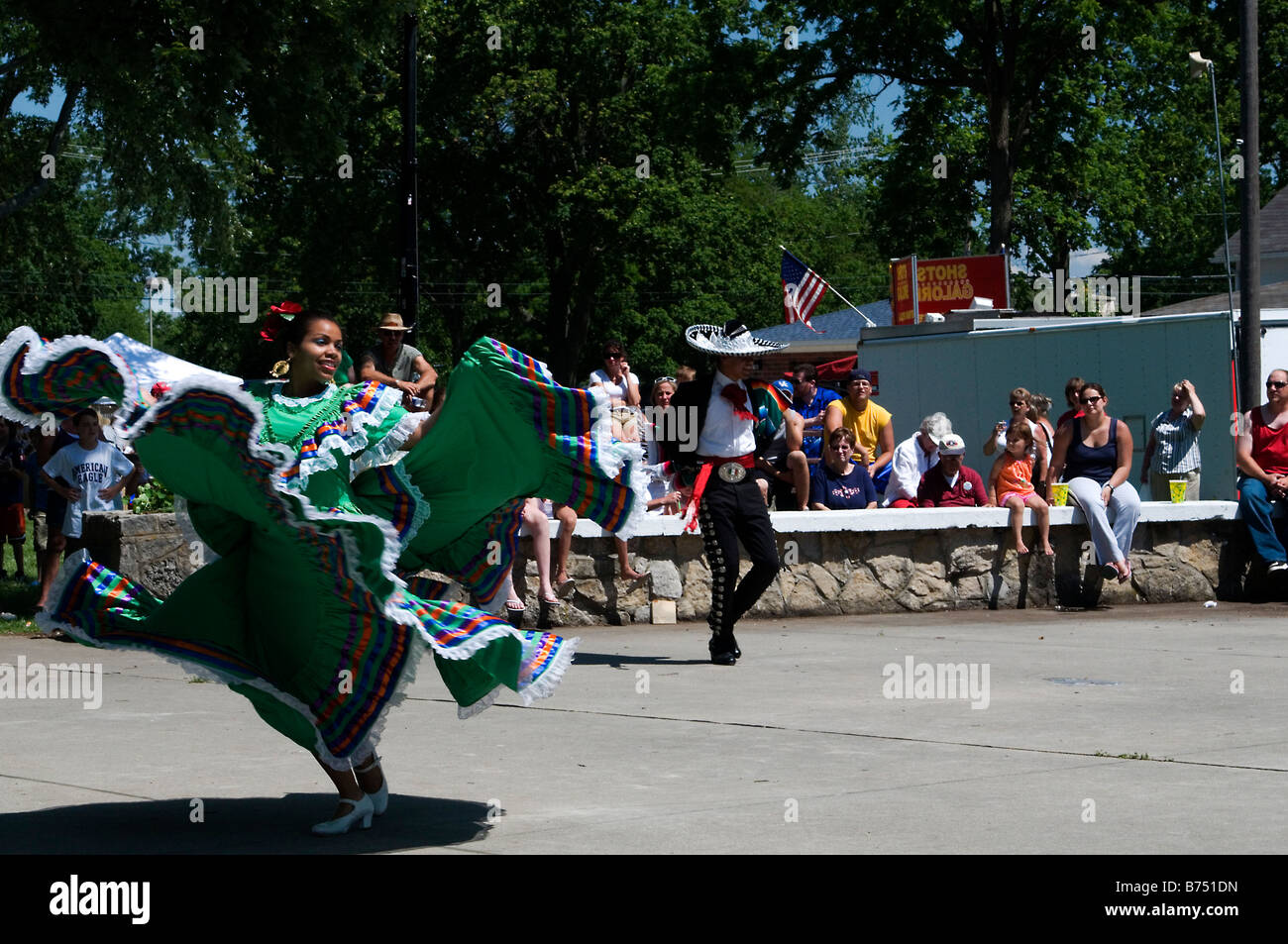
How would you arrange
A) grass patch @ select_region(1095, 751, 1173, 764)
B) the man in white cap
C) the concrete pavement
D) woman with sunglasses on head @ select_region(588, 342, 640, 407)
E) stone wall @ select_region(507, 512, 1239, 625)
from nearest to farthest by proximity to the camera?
the concrete pavement < grass patch @ select_region(1095, 751, 1173, 764) < the man in white cap < stone wall @ select_region(507, 512, 1239, 625) < woman with sunglasses on head @ select_region(588, 342, 640, 407)

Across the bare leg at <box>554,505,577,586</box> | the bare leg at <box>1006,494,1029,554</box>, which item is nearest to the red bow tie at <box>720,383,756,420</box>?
the bare leg at <box>554,505,577,586</box>

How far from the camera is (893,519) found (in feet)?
42.7

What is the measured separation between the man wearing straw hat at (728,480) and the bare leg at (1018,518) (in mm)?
3839

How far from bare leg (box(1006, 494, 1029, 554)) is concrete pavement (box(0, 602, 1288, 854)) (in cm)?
284

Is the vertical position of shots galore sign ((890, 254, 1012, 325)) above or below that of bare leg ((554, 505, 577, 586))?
above

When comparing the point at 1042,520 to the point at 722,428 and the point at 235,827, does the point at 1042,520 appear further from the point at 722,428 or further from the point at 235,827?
the point at 235,827

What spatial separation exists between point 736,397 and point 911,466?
4638 mm

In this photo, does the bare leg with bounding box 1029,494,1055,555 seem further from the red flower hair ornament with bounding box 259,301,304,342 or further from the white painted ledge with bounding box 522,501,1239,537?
the red flower hair ornament with bounding box 259,301,304,342

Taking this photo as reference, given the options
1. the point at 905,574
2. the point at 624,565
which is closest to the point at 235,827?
the point at 624,565

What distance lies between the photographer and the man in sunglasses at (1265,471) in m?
13.9

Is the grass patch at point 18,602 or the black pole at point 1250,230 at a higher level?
the black pole at point 1250,230

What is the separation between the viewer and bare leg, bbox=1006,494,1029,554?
13.4m

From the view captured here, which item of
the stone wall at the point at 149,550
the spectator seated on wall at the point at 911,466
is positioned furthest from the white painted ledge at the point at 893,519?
the stone wall at the point at 149,550

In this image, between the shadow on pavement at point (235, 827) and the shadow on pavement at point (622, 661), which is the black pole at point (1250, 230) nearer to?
the shadow on pavement at point (622, 661)
